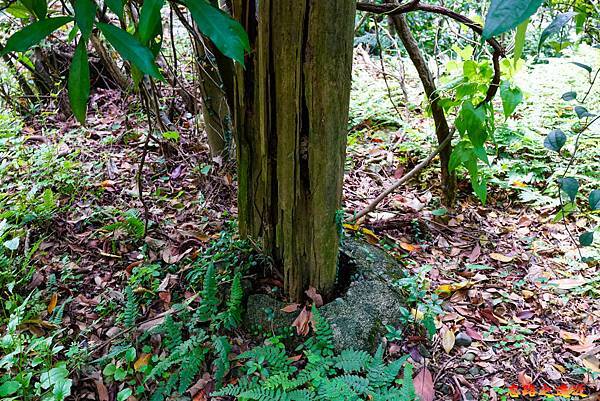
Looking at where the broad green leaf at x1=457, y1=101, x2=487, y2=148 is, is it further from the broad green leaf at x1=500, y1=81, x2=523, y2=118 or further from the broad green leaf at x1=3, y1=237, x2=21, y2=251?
the broad green leaf at x1=3, y1=237, x2=21, y2=251

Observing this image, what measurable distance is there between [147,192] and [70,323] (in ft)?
3.28

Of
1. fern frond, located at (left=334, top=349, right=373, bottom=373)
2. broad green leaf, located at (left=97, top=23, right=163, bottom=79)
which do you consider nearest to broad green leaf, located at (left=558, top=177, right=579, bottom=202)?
fern frond, located at (left=334, top=349, right=373, bottom=373)

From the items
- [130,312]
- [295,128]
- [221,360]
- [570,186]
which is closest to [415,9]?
[295,128]

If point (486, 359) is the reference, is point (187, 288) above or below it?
above

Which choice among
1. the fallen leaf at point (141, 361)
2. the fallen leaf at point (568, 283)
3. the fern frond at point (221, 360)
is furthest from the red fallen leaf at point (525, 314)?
the fallen leaf at point (141, 361)

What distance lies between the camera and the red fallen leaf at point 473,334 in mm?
1910

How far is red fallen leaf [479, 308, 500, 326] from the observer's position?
200 centimetres

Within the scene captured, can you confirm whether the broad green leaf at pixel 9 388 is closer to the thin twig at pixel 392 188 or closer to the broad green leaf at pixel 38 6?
the broad green leaf at pixel 38 6

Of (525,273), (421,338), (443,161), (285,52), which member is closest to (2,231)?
(285,52)

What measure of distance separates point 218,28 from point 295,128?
2.05 ft

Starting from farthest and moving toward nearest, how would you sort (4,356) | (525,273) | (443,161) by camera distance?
(443,161) → (525,273) → (4,356)

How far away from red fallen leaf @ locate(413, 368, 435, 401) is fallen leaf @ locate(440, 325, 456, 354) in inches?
6.6

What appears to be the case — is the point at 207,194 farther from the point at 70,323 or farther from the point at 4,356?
the point at 4,356

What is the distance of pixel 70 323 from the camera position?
1.99 m
